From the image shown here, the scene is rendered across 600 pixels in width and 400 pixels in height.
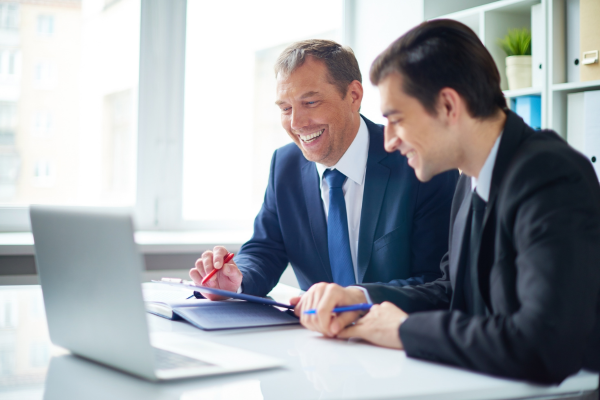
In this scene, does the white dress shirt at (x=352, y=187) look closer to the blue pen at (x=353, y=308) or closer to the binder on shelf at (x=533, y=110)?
the blue pen at (x=353, y=308)

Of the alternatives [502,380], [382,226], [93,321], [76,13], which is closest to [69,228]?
[93,321]

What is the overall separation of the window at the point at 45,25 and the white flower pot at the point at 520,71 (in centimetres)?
223

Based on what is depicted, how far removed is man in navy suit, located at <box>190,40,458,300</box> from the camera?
5.50ft

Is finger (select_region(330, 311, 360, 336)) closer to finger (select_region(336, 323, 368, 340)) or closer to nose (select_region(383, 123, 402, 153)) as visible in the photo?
finger (select_region(336, 323, 368, 340))

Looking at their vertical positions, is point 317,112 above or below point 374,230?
above

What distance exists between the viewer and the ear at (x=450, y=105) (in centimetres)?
104

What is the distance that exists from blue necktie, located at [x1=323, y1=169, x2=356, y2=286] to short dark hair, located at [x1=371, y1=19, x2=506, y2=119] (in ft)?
2.27

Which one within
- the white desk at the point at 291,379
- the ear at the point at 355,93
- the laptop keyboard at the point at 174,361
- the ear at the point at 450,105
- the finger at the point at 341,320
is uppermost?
the ear at the point at 355,93

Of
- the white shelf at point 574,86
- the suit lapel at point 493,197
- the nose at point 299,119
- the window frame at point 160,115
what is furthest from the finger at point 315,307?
the window frame at point 160,115

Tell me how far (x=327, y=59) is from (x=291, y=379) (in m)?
1.25

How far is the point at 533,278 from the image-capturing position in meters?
0.86

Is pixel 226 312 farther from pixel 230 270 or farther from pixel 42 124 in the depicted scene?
pixel 42 124

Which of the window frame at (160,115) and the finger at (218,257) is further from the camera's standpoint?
the window frame at (160,115)

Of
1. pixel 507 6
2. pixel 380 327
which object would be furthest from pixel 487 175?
pixel 507 6
